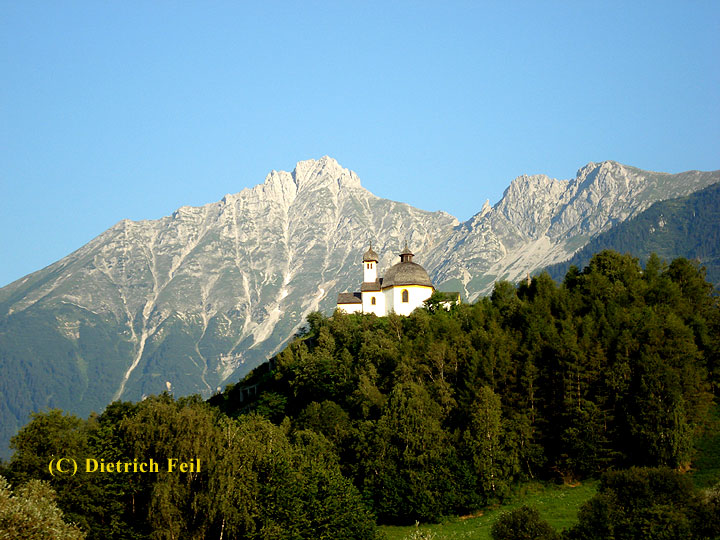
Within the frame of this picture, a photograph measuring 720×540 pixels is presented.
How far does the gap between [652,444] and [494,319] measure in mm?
26466

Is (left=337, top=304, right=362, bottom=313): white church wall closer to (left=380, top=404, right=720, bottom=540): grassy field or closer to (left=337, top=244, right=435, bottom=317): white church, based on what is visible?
(left=337, top=244, right=435, bottom=317): white church

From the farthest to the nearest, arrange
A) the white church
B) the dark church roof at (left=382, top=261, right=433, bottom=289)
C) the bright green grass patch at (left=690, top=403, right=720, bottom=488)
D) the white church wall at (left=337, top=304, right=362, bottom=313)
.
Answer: the white church wall at (left=337, top=304, right=362, bottom=313) → the dark church roof at (left=382, top=261, right=433, bottom=289) → the white church → the bright green grass patch at (left=690, top=403, right=720, bottom=488)

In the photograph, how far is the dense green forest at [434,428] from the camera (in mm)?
60125

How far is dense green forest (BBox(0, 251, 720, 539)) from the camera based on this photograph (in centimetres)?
6012

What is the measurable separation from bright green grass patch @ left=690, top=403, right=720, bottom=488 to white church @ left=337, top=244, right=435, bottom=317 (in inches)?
1772

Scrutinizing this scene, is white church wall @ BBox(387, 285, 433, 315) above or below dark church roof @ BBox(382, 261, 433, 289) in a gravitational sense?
below

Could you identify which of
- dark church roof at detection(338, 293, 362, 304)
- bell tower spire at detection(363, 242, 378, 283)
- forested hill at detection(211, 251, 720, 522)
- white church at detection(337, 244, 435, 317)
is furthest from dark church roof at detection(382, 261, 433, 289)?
forested hill at detection(211, 251, 720, 522)

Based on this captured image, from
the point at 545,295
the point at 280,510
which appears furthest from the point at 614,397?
the point at 280,510

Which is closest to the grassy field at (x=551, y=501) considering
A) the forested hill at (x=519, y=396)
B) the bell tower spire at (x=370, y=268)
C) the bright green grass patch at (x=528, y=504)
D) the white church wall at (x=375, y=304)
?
the bright green grass patch at (x=528, y=504)

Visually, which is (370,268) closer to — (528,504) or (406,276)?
(406,276)

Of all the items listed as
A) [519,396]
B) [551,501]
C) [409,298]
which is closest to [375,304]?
[409,298]

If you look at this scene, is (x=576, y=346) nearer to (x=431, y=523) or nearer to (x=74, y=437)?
(x=431, y=523)

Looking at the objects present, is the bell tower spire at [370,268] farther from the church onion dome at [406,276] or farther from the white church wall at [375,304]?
the church onion dome at [406,276]

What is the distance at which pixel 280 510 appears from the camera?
6003 centimetres
